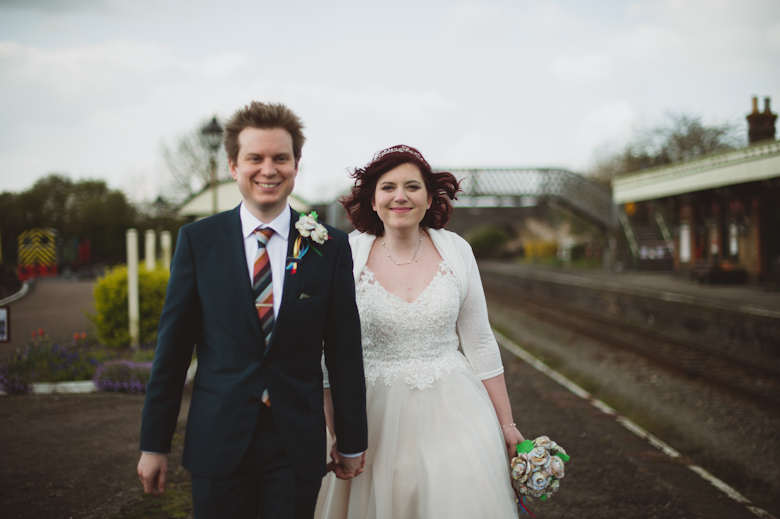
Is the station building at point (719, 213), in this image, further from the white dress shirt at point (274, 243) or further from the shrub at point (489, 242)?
the shrub at point (489, 242)

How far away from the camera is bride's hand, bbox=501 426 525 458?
2.64 m

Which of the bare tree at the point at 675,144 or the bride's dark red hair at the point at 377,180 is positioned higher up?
the bare tree at the point at 675,144

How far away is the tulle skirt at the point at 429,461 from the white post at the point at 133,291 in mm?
6807

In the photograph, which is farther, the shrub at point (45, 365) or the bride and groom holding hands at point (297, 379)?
the shrub at point (45, 365)

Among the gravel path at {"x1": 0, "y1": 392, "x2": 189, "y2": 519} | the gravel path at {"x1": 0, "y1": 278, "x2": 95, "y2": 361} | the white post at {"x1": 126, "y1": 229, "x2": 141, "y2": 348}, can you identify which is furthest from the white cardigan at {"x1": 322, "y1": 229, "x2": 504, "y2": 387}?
the white post at {"x1": 126, "y1": 229, "x2": 141, "y2": 348}

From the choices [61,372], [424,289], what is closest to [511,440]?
[424,289]

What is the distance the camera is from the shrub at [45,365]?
629cm

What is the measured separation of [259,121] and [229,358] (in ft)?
2.76

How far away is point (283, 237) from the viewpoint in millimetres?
1999

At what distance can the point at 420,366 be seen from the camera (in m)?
2.66

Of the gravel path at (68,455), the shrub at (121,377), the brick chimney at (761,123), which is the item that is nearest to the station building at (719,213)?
the brick chimney at (761,123)

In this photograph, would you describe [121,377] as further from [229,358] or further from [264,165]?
[264,165]

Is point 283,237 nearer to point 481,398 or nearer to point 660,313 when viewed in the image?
point 481,398

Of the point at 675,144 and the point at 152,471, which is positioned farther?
the point at 675,144
